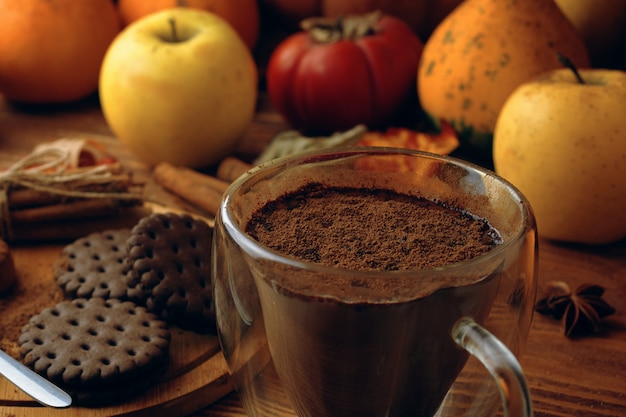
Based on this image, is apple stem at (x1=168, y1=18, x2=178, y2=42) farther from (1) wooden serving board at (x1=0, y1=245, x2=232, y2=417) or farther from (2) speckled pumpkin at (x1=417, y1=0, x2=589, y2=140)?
(1) wooden serving board at (x1=0, y1=245, x2=232, y2=417)

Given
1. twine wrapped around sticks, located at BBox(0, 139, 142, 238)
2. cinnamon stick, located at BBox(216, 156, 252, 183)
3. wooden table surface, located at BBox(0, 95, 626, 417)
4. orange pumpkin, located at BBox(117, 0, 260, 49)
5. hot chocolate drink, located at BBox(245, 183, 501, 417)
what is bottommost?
cinnamon stick, located at BBox(216, 156, 252, 183)

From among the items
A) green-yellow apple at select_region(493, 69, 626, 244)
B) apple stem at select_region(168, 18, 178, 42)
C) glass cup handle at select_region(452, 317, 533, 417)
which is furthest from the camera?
apple stem at select_region(168, 18, 178, 42)

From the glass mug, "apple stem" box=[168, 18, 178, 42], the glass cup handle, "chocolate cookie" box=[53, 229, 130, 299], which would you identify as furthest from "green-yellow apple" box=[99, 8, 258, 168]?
the glass cup handle

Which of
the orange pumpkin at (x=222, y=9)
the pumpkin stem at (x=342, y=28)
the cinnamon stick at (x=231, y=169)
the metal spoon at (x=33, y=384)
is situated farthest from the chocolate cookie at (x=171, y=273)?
the orange pumpkin at (x=222, y=9)

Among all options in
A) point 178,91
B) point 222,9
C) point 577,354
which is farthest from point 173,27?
point 577,354

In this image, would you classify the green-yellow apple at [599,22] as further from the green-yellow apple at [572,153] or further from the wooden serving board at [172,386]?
the wooden serving board at [172,386]

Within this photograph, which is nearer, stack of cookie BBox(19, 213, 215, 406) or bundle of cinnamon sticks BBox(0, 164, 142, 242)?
stack of cookie BBox(19, 213, 215, 406)

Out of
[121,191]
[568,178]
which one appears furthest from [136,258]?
[568,178]
